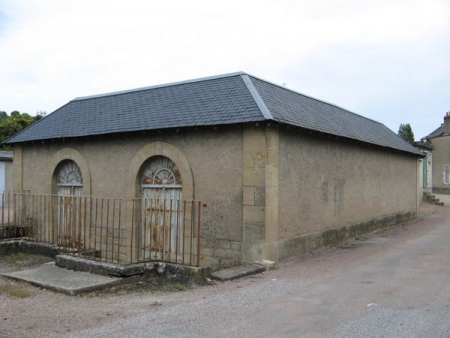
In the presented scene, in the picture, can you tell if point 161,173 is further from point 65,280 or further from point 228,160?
point 65,280

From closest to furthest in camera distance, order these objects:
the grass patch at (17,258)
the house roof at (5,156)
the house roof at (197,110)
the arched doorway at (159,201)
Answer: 1. the house roof at (197,110)
2. the grass patch at (17,258)
3. the arched doorway at (159,201)
4. the house roof at (5,156)

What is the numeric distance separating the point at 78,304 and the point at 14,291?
4.69ft

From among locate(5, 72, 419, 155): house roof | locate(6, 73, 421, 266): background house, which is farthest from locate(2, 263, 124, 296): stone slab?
locate(5, 72, 419, 155): house roof

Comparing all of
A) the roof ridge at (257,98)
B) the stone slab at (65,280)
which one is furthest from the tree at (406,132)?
the stone slab at (65,280)

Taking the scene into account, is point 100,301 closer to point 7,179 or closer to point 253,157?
point 253,157

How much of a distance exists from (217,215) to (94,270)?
2848 mm

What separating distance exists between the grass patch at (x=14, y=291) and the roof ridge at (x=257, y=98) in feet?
17.3

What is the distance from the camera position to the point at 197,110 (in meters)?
10.3

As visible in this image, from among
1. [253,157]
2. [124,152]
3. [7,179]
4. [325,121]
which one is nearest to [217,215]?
[253,157]

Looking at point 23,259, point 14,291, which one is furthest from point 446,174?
point 14,291

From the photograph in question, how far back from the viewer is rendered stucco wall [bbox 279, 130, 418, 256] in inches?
388

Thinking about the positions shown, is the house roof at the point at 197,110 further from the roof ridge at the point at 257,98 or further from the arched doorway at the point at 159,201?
the arched doorway at the point at 159,201

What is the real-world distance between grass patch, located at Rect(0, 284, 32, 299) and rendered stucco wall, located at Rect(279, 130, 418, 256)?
200 inches

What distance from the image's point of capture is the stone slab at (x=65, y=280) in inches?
283
